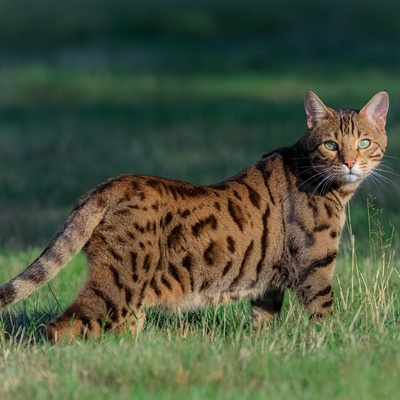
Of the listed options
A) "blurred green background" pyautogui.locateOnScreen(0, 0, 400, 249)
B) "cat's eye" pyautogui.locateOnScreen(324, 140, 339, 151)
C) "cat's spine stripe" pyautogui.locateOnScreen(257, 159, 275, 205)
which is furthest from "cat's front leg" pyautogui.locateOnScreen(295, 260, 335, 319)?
"blurred green background" pyautogui.locateOnScreen(0, 0, 400, 249)

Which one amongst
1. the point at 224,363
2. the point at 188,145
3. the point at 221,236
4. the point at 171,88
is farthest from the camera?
the point at 171,88

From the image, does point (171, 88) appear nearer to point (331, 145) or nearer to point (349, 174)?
point (331, 145)

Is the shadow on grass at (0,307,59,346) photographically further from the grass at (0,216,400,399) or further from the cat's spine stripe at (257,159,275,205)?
the cat's spine stripe at (257,159,275,205)

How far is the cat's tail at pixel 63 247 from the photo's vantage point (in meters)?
6.02

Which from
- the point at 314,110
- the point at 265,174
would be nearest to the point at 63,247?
the point at 265,174

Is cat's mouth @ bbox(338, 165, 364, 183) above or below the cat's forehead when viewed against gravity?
below

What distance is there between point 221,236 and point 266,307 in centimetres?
90

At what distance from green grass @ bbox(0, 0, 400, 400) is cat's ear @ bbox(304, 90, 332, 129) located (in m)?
0.88

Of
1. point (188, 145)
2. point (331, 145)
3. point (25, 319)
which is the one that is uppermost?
point (331, 145)

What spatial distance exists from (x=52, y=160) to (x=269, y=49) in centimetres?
1510

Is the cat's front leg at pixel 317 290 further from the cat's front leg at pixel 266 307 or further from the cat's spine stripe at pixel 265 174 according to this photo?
the cat's spine stripe at pixel 265 174

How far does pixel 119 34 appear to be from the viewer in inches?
1369

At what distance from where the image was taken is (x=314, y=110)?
7.16 meters

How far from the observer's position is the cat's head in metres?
6.88
